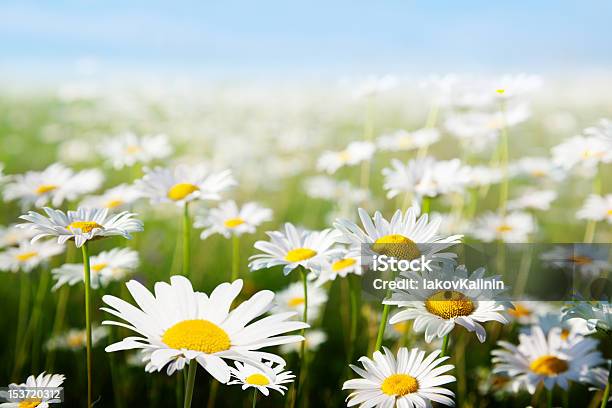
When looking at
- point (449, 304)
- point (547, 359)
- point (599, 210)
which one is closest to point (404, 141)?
point (599, 210)

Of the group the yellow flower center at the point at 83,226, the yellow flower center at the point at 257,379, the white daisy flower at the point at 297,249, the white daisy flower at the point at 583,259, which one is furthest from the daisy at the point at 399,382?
the white daisy flower at the point at 583,259

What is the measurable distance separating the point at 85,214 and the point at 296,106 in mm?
5965

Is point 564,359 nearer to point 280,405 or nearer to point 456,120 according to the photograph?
point 280,405

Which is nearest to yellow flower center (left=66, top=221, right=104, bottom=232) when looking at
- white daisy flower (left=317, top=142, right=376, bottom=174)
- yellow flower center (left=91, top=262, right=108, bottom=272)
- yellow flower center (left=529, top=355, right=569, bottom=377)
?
yellow flower center (left=91, top=262, right=108, bottom=272)

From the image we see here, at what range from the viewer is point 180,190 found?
185 cm

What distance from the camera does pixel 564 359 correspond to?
5.21ft

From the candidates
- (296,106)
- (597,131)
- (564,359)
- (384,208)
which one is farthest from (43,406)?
(296,106)

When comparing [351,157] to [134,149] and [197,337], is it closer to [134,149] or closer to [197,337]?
[134,149]

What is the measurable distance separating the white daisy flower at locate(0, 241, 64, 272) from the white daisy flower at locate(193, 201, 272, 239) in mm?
469

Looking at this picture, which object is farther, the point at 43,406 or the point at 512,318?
the point at 512,318

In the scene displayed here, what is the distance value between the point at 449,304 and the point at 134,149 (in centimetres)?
181

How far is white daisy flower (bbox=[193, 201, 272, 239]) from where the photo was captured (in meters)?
1.96

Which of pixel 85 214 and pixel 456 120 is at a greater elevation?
pixel 456 120

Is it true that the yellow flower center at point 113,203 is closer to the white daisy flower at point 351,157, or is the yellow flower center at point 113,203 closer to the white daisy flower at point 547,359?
the white daisy flower at point 351,157
